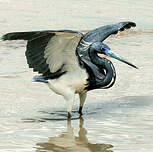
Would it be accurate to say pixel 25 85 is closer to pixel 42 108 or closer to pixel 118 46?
pixel 42 108

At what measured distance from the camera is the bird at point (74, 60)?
816 cm

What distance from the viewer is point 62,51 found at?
8281mm

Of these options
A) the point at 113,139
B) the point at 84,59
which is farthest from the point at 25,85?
the point at 113,139

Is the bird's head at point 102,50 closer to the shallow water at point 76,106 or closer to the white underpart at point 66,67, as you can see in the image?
the white underpart at point 66,67

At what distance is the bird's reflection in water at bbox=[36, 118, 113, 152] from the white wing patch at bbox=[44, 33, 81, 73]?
0.88m

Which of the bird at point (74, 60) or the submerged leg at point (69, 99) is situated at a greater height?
the bird at point (74, 60)

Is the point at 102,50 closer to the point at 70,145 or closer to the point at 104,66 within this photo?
the point at 104,66

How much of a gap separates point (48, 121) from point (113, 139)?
1036 millimetres

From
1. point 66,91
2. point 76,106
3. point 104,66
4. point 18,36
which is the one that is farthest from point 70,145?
point 76,106

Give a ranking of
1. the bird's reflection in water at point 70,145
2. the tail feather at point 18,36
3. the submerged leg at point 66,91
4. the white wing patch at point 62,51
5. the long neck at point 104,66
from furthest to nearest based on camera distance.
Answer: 1. the submerged leg at point 66,91
2. the long neck at point 104,66
3. the white wing patch at point 62,51
4. the tail feather at point 18,36
5. the bird's reflection in water at point 70,145

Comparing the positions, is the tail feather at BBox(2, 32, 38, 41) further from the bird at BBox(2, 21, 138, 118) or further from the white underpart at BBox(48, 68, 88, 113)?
the white underpart at BBox(48, 68, 88, 113)

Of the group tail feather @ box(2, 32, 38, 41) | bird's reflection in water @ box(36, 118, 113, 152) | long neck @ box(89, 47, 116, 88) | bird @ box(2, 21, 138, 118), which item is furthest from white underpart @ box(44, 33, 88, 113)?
bird's reflection in water @ box(36, 118, 113, 152)

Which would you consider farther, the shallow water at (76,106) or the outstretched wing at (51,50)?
the outstretched wing at (51,50)

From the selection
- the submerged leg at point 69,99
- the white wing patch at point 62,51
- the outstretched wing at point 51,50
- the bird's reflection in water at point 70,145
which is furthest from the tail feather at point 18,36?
the bird's reflection in water at point 70,145
